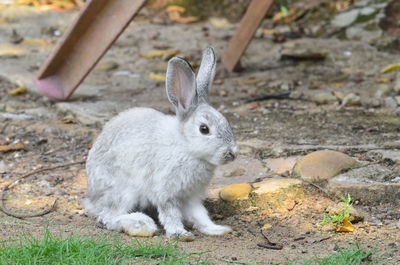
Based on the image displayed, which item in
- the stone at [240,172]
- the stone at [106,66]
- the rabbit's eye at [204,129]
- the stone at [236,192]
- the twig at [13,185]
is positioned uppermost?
the rabbit's eye at [204,129]

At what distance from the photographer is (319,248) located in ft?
10.5

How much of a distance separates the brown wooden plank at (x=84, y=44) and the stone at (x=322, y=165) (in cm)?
165

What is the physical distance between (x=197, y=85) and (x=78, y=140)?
1664 mm

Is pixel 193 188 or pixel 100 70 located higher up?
pixel 193 188

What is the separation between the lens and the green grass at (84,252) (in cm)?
281

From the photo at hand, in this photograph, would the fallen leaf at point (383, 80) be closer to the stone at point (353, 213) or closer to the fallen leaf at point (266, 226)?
the stone at point (353, 213)

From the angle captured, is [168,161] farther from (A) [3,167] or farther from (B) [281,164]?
(A) [3,167]

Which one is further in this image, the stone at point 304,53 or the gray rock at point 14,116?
the stone at point 304,53

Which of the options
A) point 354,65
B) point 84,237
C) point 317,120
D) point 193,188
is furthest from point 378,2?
point 84,237

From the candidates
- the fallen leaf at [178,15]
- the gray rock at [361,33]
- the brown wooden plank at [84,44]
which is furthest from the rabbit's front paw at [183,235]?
the fallen leaf at [178,15]

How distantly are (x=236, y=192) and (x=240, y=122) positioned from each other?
131 cm

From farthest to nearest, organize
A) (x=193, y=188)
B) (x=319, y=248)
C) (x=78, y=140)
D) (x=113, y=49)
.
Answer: (x=113, y=49)
(x=78, y=140)
(x=193, y=188)
(x=319, y=248)

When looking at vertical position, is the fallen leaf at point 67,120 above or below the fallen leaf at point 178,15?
above

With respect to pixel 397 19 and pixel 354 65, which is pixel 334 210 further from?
pixel 397 19
